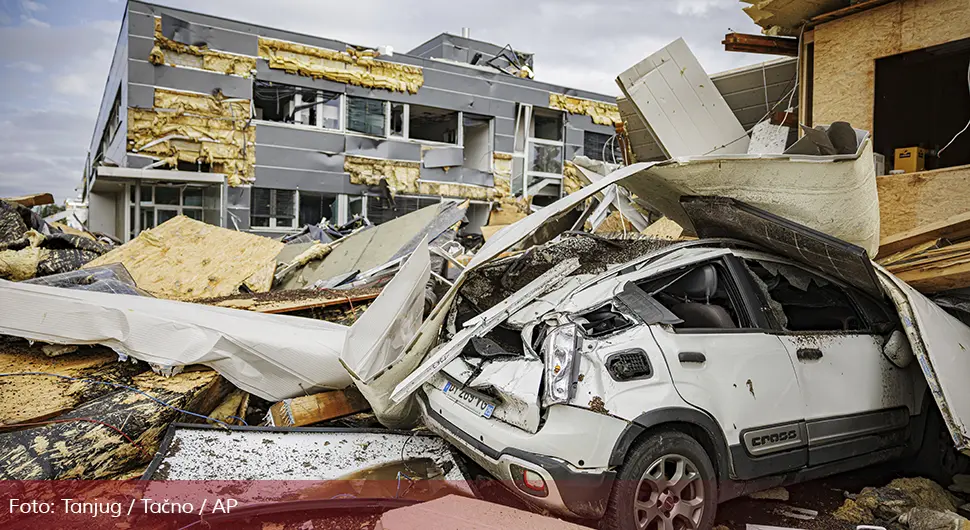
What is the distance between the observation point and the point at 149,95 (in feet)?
55.3

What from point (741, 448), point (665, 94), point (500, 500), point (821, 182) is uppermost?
point (665, 94)

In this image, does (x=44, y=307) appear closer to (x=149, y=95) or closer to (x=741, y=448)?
(x=741, y=448)

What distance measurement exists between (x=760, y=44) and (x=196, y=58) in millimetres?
15495

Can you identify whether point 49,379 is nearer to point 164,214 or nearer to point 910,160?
point 910,160

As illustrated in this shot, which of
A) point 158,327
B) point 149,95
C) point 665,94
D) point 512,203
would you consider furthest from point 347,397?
point 512,203

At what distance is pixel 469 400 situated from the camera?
11.6ft

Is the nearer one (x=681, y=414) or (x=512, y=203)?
(x=681, y=414)

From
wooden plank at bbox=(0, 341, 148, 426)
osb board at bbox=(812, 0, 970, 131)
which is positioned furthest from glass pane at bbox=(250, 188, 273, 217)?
osb board at bbox=(812, 0, 970, 131)

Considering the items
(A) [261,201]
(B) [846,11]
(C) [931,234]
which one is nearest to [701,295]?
(C) [931,234]

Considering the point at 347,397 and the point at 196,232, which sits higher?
the point at 196,232

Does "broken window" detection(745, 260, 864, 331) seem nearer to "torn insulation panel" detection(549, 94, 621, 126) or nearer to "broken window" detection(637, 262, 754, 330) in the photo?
"broken window" detection(637, 262, 754, 330)

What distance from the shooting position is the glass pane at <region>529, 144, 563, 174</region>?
24828mm

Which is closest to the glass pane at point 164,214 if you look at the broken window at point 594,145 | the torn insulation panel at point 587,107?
the torn insulation panel at point 587,107

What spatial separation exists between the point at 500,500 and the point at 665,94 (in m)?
5.88
